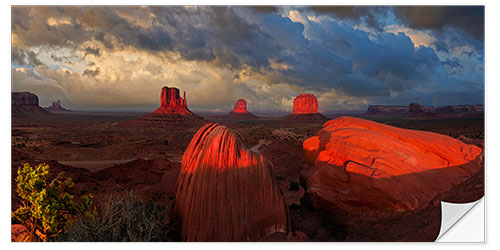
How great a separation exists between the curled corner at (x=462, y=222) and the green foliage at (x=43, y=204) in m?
7.53

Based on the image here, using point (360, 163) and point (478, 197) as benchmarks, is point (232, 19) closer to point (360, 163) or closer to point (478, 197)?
point (360, 163)

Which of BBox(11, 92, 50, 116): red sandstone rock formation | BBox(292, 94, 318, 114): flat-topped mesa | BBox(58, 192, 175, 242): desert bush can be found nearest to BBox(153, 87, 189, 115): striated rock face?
BBox(11, 92, 50, 116): red sandstone rock formation

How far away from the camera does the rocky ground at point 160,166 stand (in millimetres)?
4504

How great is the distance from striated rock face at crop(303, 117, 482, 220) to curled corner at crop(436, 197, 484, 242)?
40 centimetres

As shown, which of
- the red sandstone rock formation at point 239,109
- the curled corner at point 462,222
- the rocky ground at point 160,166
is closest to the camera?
the curled corner at point 462,222

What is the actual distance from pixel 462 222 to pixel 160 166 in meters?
14.4

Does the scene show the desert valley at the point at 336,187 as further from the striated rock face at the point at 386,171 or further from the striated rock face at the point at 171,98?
the striated rock face at the point at 171,98

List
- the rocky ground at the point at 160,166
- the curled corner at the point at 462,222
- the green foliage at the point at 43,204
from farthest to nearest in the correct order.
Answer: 1. the rocky ground at the point at 160,166
2. the curled corner at the point at 462,222
3. the green foliage at the point at 43,204

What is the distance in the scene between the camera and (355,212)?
5.03 m

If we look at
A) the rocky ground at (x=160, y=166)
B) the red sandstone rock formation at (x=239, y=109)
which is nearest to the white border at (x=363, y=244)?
the rocky ground at (x=160, y=166)
